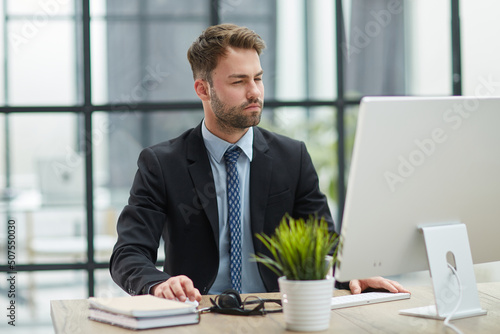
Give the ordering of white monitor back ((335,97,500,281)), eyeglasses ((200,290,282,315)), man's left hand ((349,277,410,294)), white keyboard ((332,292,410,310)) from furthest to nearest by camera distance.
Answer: man's left hand ((349,277,410,294)) < white keyboard ((332,292,410,310)) < eyeglasses ((200,290,282,315)) < white monitor back ((335,97,500,281))

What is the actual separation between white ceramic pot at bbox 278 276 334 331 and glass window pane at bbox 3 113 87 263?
2.06m

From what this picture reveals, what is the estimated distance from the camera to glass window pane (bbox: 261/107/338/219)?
136 inches

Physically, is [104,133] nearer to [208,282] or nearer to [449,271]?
[208,282]

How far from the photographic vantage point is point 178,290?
1.71 metres

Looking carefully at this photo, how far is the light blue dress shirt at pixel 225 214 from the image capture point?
2250mm

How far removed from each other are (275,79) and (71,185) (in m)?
1.21

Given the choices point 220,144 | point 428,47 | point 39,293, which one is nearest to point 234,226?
point 220,144

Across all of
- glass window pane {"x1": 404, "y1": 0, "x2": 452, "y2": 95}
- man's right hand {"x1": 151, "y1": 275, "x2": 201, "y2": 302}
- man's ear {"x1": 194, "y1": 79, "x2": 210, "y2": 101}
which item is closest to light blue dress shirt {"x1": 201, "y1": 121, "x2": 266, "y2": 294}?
man's ear {"x1": 194, "y1": 79, "x2": 210, "y2": 101}

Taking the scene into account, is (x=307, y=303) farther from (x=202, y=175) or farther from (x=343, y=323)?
(x=202, y=175)

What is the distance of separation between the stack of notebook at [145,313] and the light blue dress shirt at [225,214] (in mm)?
600

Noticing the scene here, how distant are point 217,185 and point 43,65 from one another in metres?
1.50

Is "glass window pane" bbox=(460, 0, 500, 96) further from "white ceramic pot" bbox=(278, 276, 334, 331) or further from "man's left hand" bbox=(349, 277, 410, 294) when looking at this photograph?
"white ceramic pot" bbox=(278, 276, 334, 331)

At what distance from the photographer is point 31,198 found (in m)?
3.31

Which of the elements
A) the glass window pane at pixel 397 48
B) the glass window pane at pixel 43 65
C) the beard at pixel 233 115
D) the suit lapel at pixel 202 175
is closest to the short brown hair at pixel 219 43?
the beard at pixel 233 115
